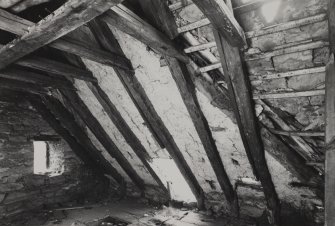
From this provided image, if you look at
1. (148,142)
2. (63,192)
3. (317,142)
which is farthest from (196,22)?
(63,192)

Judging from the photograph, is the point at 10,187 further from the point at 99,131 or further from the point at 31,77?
the point at 31,77

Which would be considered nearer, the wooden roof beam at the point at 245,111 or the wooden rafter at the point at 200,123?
the wooden roof beam at the point at 245,111

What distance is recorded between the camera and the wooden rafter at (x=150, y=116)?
293 cm

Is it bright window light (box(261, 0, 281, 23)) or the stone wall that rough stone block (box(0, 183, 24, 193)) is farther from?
bright window light (box(261, 0, 281, 23))

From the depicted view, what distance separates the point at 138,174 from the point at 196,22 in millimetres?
3561

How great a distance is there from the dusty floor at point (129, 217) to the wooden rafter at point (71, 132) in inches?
35.4

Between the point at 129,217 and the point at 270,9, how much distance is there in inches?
153

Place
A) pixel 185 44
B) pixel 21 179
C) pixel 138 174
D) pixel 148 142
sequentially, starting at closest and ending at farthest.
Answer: pixel 185 44 < pixel 148 142 < pixel 21 179 < pixel 138 174

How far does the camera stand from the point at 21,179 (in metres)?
4.58

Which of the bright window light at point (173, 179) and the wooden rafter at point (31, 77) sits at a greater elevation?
the wooden rafter at point (31, 77)

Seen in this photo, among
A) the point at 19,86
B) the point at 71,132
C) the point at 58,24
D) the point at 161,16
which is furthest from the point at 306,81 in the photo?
the point at 71,132

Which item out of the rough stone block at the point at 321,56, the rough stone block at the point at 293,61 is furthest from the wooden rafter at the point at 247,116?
the rough stone block at the point at 321,56

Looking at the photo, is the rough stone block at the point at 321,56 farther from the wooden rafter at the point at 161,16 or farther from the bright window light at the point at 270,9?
the wooden rafter at the point at 161,16

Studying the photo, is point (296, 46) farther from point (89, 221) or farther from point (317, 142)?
point (89, 221)
